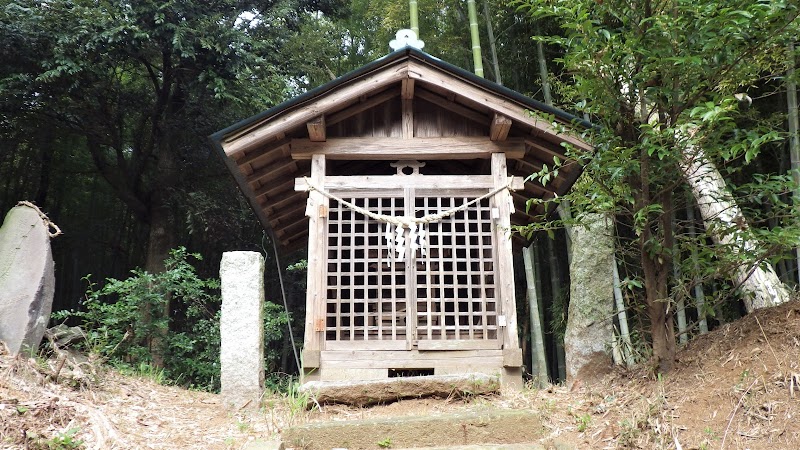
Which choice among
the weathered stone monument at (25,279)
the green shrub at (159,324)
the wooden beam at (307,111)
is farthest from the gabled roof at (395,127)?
the green shrub at (159,324)

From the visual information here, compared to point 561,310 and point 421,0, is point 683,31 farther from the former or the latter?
A: point 421,0

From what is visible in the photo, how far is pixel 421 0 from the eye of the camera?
11.0 m

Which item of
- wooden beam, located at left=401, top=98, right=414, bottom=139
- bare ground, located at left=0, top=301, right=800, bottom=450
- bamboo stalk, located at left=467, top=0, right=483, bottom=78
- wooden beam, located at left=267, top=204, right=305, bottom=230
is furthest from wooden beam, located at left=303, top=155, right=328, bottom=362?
bamboo stalk, located at left=467, top=0, right=483, bottom=78

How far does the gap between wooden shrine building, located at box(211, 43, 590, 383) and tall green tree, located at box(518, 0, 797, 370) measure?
118cm

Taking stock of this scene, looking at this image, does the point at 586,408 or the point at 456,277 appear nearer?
the point at 586,408

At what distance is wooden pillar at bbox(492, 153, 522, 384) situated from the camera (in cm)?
556

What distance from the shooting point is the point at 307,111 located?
5.81 m

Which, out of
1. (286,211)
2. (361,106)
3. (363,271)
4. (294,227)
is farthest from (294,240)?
(361,106)

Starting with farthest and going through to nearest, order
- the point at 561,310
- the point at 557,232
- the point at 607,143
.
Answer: the point at 557,232, the point at 561,310, the point at 607,143

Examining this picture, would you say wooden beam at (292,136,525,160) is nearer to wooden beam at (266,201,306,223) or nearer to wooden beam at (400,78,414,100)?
wooden beam at (400,78,414,100)

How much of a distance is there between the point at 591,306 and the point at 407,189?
2070 millimetres

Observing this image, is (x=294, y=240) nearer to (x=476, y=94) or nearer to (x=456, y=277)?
(x=456, y=277)

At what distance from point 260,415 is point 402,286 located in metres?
1.84

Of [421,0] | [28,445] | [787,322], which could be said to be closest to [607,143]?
[787,322]
